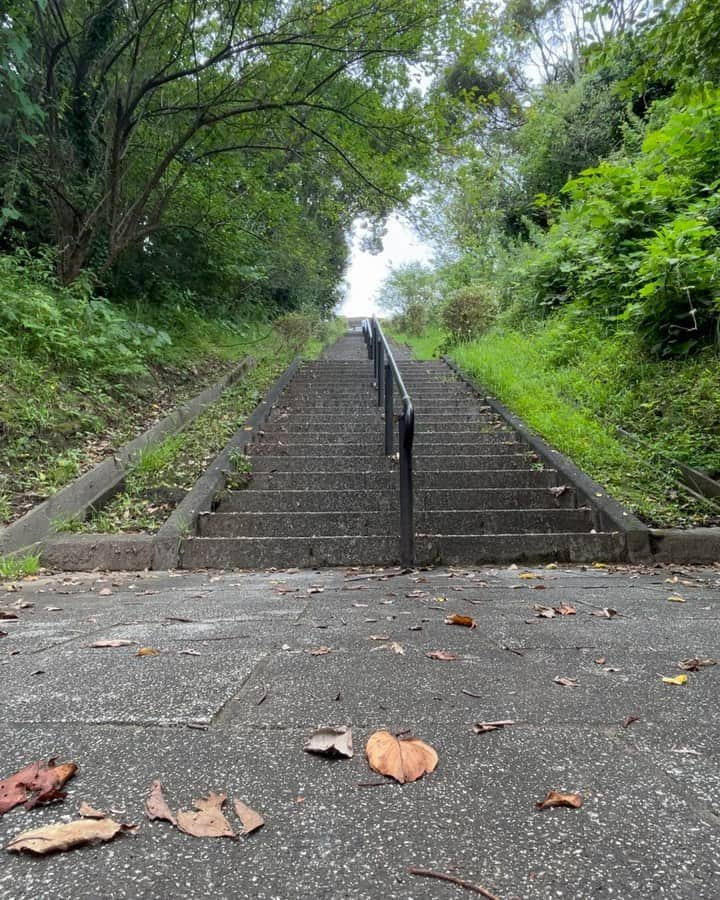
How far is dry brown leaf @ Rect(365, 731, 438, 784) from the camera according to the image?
1085 mm

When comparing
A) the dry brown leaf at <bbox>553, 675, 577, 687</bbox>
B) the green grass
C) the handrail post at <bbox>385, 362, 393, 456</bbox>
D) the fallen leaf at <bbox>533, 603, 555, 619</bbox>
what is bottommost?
the green grass

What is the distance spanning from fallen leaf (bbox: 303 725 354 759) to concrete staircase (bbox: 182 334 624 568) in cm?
263

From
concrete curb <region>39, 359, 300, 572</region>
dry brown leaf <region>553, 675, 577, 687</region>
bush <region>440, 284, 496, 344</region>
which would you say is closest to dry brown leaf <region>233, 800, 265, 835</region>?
dry brown leaf <region>553, 675, 577, 687</region>

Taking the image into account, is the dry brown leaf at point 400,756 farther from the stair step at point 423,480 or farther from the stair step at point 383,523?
the stair step at point 423,480

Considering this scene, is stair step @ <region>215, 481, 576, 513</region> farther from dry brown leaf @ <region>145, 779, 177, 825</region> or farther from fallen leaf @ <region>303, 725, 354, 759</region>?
dry brown leaf @ <region>145, 779, 177, 825</region>

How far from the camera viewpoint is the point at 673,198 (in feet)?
23.0

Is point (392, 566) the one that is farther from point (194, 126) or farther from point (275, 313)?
point (275, 313)

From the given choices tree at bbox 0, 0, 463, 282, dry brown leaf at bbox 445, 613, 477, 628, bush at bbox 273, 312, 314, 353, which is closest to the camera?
dry brown leaf at bbox 445, 613, 477, 628

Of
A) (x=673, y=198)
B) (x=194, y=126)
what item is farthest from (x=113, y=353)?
(x=673, y=198)

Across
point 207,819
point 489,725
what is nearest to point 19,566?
point 207,819

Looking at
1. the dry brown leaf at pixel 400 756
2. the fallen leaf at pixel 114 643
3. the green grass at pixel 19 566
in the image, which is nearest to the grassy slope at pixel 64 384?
the green grass at pixel 19 566

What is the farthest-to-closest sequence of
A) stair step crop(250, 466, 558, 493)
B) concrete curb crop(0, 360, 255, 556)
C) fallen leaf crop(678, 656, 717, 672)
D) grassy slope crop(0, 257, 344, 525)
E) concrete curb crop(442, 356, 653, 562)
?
stair step crop(250, 466, 558, 493) → grassy slope crop(0, 257, 344, 525) → concrete curb crop(442, 356, 653, 562) → concrete curb crop(0, 360, 255, 556) → fallen leaf crop(678, 656, 717, 672)

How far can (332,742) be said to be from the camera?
1.18 meters

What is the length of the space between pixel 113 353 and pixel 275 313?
7918mm
